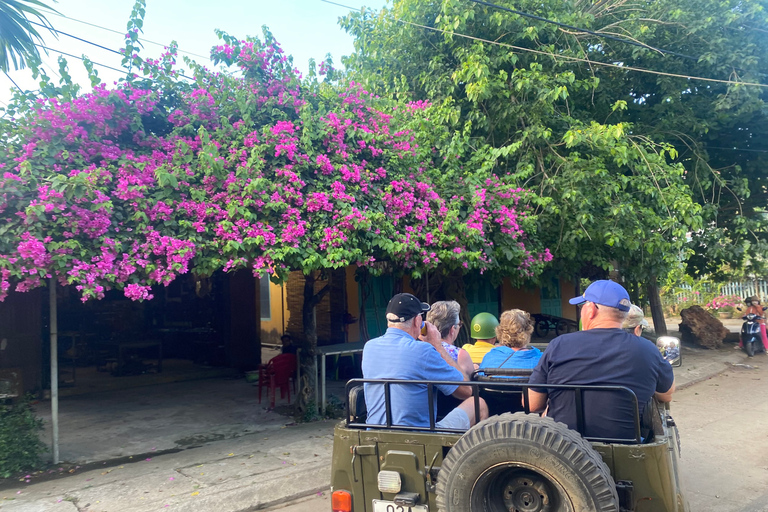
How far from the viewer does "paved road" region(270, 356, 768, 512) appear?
4.95 meters

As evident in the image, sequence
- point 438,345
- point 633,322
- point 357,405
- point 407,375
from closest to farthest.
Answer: point 407,375
point 357,405
point 633,322
point 438,345

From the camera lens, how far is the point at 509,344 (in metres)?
4.32

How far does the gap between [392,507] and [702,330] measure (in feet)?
49.4

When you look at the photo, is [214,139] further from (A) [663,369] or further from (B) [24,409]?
(A) [663,369]

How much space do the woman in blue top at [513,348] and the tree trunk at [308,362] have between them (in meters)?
3.74

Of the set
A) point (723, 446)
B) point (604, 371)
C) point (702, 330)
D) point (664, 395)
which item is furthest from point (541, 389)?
point (702, 330)

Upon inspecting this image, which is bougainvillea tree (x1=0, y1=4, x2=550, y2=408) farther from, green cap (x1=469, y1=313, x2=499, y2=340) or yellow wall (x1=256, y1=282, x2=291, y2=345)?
yellow wall (x1=256, y1=282, x2=291, y2=345)

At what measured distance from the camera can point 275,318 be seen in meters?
14.0

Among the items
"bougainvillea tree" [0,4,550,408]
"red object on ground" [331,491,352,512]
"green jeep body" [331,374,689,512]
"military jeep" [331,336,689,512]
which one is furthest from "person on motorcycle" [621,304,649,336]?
"bougainvillea tree" [0,4,550,408]

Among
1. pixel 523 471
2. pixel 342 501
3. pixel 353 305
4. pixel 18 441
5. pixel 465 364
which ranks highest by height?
pixel 353 305

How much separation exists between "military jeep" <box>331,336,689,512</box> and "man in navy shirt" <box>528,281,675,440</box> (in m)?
0.05

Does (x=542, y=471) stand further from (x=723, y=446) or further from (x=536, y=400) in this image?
(x=723, y=446)

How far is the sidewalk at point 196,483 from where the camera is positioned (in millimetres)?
4883

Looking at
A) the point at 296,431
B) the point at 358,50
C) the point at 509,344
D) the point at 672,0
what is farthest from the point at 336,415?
the point at 672,0
